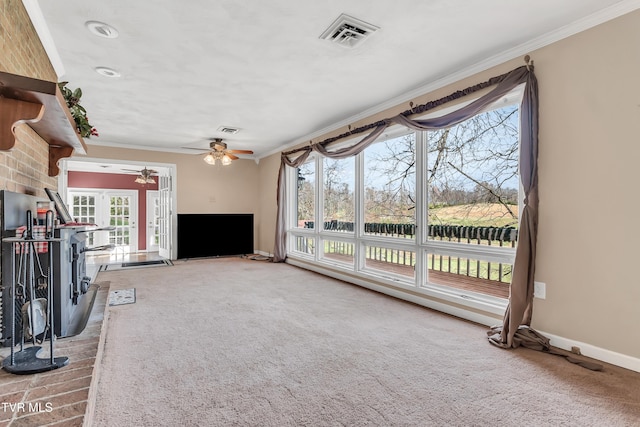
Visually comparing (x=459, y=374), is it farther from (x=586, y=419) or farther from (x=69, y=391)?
(x=69, y=391)

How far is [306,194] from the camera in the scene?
6305 millimetres

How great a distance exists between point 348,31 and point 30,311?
2752mm

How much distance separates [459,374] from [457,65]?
2736 millimetres

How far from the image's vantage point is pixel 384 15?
234 cm

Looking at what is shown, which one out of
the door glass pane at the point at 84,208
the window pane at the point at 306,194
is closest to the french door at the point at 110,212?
the door glass pane at the point at 84,208

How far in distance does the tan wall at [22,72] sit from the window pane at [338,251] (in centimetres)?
378

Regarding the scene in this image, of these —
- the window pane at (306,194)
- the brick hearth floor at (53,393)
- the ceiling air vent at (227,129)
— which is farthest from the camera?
the window pane at (306,194)

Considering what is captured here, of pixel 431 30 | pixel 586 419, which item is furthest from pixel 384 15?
pixel 586 419

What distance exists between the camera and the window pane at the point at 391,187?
4027 millimetres

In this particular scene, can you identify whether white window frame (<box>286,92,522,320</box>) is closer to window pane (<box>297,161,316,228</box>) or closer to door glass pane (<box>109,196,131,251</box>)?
window pane (<box>297,161,316,228</box>)

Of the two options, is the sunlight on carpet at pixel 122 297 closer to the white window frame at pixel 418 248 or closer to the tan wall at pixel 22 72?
the tan wall at pixel 22 72

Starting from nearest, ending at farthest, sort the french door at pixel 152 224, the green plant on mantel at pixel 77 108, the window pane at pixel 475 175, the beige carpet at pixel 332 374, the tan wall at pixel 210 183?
1. the beige carpet at pixel 332 374
2. the green plant on mantel at pixel 77 108
3. the window pane at pixel 475 175
4. the tan wall at pixel 210 183
5. the french door at pixel 152 224

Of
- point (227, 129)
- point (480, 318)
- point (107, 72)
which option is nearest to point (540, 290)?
point (480, 318)

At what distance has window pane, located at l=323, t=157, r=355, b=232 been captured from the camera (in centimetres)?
510
